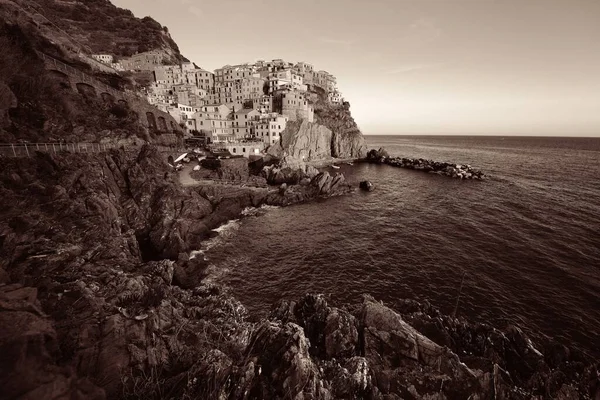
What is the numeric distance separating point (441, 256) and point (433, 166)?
238 ft

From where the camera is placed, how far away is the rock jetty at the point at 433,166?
80.2 meters

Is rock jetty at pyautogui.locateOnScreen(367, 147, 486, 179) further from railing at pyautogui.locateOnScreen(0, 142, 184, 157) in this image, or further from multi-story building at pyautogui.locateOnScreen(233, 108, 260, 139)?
railing at pyautogui.locateOnScreen(0, 142, 184, 157)

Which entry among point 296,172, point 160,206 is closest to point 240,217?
point 160,206

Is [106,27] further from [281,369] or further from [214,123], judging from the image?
[281,369]

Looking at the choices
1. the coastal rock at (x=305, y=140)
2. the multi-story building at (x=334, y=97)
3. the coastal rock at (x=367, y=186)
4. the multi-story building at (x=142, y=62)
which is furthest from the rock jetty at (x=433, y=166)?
the multi-story building at (x=142, y=62)

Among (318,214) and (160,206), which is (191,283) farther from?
(318,214)

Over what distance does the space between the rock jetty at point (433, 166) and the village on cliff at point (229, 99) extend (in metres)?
35.6

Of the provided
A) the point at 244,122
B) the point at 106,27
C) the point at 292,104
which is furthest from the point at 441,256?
the point at 106,27

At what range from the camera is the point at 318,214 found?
162 ft

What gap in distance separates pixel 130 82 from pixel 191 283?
66177 mm

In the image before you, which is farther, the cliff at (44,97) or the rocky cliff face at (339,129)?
the rocky cliff face at (339,129)

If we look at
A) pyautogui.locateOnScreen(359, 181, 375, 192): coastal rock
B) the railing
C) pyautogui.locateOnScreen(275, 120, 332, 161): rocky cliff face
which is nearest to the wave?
the railing

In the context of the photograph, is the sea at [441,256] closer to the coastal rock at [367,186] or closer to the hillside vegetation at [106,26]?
the coastal rock at [367,186]

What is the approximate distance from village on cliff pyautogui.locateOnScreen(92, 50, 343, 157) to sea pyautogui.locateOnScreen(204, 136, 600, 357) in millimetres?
40538
